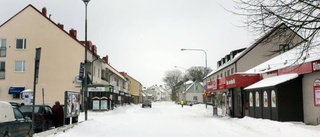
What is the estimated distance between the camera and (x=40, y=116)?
17750mm

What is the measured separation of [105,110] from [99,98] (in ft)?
5.13

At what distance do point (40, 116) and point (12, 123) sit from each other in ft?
17.8

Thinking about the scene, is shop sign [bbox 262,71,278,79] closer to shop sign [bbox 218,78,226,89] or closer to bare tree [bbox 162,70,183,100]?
shop sign [bbox 218,78,226,89]

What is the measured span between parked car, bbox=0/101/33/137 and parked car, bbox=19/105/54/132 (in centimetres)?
357

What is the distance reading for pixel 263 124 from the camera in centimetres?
2092

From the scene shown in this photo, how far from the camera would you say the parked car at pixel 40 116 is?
17.5 m

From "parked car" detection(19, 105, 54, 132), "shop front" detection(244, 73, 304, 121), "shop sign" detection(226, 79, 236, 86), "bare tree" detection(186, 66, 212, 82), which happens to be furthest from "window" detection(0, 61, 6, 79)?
"bare tree" detection(186, 66, 212, 82)

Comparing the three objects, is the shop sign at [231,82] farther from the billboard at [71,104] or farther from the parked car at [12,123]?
the parked car at [12,123]

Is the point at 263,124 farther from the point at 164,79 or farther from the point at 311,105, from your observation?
the point at 164,79

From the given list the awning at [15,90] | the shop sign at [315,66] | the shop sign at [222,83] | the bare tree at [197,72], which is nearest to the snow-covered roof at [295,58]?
the shop sign at [315,66]

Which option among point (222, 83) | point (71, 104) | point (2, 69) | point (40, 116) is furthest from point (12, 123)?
point (2, 69)

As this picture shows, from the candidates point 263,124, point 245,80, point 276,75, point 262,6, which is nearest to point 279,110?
point 263,124

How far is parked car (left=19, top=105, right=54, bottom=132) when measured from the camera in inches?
690

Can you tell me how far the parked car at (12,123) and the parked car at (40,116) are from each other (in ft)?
11.7
